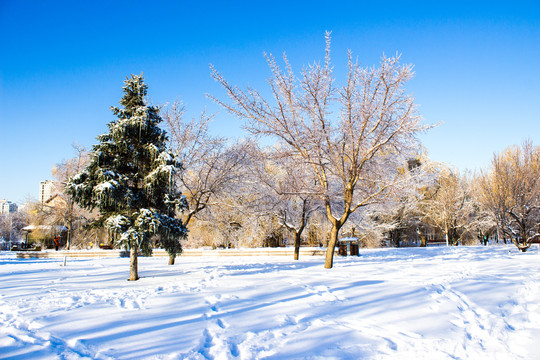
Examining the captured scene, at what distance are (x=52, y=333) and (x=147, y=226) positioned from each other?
227 inches

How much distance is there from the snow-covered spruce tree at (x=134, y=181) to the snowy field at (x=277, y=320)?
191 cm

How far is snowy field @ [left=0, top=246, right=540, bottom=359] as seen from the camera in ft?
15.0

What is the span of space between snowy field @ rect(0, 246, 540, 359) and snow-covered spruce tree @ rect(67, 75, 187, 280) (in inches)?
75.3

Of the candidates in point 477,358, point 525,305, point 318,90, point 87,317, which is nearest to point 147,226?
point 87,317

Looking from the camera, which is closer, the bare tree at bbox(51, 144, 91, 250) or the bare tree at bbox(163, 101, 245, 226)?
the bare tree at bbox(163, 101, 245, 226)

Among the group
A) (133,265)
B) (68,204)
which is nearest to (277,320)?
(133,265)

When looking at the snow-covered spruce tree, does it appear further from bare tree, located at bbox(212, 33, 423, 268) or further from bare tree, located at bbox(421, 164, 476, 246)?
bare tree, located at bbox(421, 164, 476, 246)

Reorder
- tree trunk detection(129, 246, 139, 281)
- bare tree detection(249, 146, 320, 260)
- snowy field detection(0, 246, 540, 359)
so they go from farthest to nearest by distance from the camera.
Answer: bare tree detection(249, 146, 320, 260) < tree trunk detection(129, 246, 139, 281) < snowy field detection(0, 246, 540, 359)

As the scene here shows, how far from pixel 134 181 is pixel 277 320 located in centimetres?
794

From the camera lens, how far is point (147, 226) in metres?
11.0

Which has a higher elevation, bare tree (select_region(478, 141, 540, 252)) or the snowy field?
bare tree (select_region(478, 141, 540, 252))

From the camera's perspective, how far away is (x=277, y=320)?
5.95 metres

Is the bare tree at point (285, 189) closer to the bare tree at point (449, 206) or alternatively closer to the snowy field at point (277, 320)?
the snowy field at point (277, 320)

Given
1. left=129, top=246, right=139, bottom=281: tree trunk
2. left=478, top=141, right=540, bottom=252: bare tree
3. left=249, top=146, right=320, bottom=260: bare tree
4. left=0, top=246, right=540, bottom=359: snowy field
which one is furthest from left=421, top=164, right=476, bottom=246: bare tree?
left=129, top=246, right=139, bottom=281: tree trunk
